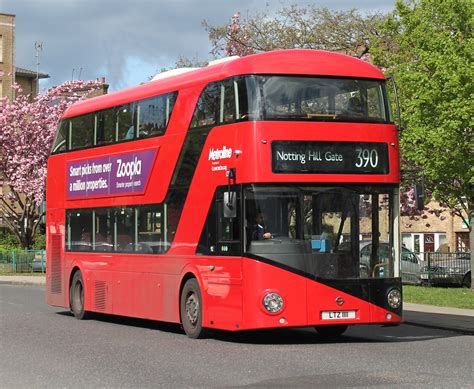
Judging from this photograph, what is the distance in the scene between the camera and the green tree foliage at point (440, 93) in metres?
28.5

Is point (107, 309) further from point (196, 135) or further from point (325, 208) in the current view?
point (325, 208)

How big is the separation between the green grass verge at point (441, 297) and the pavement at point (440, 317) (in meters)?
0.78

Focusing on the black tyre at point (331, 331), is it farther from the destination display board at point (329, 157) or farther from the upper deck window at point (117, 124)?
the upper deck window at point (117, 124)

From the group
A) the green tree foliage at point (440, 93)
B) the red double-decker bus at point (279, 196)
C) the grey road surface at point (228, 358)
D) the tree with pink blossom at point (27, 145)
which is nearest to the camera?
the grey road surface at point (228, 358)

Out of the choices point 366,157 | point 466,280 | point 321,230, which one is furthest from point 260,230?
point 466,280

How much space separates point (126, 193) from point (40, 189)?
1348 inches

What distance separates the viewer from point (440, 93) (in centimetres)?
2888

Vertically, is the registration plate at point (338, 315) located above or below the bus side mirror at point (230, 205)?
below

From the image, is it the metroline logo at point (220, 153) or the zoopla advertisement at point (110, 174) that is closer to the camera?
the metroline logo at point (220, 153)

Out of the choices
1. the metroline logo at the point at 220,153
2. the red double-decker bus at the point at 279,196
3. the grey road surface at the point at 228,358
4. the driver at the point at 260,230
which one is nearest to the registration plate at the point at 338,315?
the red double-decker bus at the point at 279,196

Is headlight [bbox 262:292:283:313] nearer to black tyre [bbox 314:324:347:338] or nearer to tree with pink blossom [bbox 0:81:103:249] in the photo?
black tyre [bbox 314:324:347:338]

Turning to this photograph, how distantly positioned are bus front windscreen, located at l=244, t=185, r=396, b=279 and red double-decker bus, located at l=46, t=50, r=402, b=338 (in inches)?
0.7

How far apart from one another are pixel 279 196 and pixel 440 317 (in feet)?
23.3

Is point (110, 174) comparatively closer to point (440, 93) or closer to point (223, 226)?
point (223, 226)
